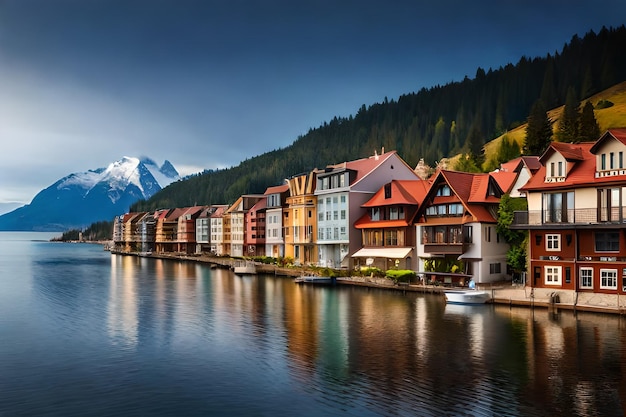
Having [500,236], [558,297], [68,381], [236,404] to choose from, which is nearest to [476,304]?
[558,297]

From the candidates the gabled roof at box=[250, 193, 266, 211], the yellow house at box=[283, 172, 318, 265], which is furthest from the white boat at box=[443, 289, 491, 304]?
the gabled roof at box=[250, 193, 266, 211]

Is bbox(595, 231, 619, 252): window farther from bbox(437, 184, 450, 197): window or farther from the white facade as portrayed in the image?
the white facade

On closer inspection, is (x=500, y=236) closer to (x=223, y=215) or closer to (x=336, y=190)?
(x=336, y=190)

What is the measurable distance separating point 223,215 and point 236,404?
138m

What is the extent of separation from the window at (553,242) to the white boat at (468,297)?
25.8ft

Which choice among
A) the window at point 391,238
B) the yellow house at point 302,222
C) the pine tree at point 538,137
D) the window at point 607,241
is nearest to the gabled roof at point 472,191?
the window at point 391,238

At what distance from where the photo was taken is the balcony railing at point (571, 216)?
50.2 m

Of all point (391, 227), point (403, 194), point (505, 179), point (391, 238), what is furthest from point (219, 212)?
point (505, 179)

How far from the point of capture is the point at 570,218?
2109 inches

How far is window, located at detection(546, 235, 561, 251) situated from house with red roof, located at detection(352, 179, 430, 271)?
2342 centimetres

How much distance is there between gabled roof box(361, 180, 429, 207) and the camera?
8107 cm

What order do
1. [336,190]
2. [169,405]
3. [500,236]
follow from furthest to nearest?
[336,190] → [500,236] → [169,405]

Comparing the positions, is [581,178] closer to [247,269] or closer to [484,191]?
[484,191]

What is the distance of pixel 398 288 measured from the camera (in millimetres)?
71625
